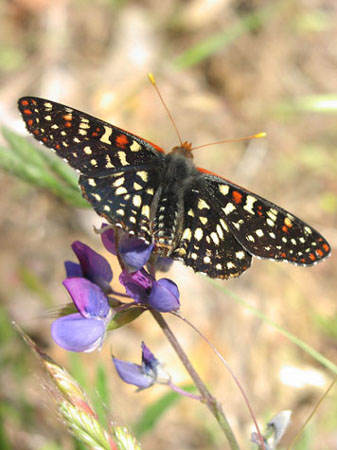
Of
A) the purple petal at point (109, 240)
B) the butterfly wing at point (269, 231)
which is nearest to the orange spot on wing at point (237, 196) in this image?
the butterfly wing at point (269, 231)

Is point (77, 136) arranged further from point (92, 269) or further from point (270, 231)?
point (270, 231)

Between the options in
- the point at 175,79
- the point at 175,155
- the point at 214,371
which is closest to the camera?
the point at 175,155

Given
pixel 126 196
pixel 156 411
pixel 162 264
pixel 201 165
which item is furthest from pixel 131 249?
pixel 201 165

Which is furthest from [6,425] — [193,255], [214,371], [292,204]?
[292,204]

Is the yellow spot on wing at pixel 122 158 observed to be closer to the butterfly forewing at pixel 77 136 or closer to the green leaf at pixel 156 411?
the butterfly forewing at pixel 77 136

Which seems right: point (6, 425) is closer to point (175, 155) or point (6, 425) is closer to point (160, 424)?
point (160, 424)

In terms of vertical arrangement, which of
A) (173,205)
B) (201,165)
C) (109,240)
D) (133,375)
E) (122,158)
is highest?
(201,165)
